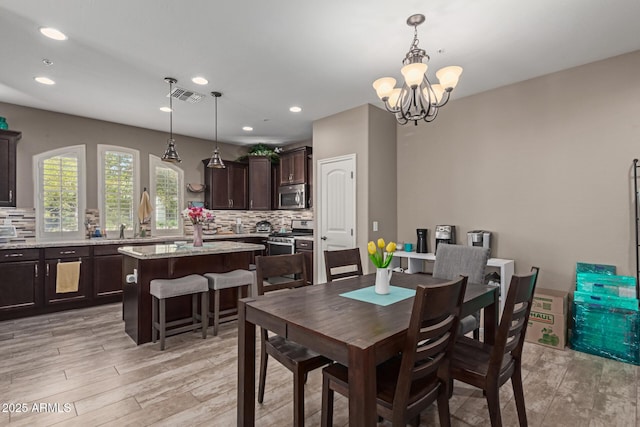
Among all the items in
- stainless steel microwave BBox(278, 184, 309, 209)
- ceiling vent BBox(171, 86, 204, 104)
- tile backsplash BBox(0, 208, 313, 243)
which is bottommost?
tile backsplash BBox(0, 208, 313, 243)

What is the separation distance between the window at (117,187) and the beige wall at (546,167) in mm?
4686

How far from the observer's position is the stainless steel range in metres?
5.82

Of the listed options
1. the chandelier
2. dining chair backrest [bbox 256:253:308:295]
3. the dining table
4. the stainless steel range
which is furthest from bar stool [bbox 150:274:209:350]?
the chandelier

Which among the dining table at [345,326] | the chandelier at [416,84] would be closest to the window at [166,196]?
the dining table at [345,326]

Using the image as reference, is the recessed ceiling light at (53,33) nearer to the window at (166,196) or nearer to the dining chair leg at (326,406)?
the window at (166,196)

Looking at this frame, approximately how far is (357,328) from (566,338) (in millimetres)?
2935

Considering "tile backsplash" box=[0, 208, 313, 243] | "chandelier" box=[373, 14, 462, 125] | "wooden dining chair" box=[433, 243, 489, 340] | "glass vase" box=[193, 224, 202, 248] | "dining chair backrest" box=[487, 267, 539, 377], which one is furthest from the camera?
"tile backsplash" box=[0, 208, 313, 243]

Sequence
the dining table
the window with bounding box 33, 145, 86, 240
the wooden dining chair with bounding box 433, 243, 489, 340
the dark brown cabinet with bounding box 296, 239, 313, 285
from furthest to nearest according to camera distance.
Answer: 1. the dark brown cabinet with bounding box 296, 239, 313, 285
2. the window with bounding box 33, 145, 86, 240
3. the wooden dining chair with bounding box 433, 243, 489, 340
4. the dining table

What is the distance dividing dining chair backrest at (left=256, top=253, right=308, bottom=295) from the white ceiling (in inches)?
73.5

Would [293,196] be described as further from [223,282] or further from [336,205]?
[223,282]

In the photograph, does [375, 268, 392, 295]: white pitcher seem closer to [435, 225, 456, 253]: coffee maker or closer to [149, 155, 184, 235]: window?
[435, 225, 456, 253]: coffee maker

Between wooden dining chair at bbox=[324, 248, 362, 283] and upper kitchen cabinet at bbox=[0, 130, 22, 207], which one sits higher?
upper kitchen cabinet at bbox=[0, 130, 22, 207]

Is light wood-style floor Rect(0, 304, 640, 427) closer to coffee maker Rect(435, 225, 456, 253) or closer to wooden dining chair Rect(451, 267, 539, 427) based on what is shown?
wooden dining chair Rect(451, 267, 539, 427)

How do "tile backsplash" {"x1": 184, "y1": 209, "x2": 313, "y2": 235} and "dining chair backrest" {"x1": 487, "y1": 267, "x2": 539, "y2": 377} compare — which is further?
"tile backsplash" {"x1": 184, "y1": 209, "x2": 313, "y2": 235}
